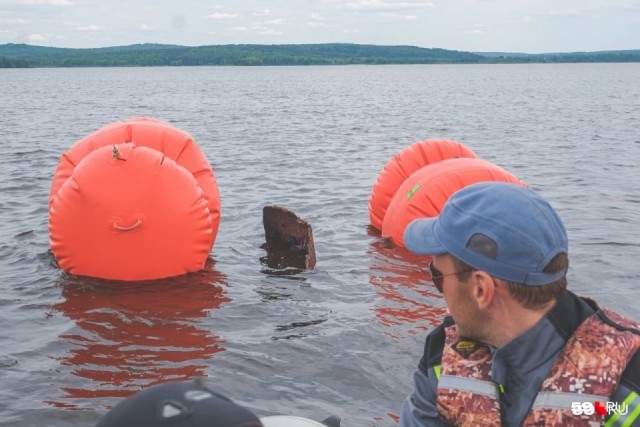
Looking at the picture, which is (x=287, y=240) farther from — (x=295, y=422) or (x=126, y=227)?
(x=295, y=422)

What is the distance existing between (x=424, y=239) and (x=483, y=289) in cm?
30

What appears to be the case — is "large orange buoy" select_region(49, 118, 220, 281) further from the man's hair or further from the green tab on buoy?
the man's hair

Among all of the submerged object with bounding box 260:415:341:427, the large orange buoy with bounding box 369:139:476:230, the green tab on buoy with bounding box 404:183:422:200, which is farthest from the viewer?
the large orange buoy with bounding box 369:139:476:230

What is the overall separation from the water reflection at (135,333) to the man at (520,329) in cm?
399

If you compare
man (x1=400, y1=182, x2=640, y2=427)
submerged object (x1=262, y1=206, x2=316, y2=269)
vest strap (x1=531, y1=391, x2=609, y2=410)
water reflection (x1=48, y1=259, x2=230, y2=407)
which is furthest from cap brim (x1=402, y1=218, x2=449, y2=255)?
submerged object (x1=262, y1=206, x2=316, y2=269)

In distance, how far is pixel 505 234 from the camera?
262 centimetres

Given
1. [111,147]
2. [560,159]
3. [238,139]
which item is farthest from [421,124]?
[111,147]

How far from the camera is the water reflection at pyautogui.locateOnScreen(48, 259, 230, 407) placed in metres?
6.40

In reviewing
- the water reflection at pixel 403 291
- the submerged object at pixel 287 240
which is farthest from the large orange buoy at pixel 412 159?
the submerged object at pixel 287 240

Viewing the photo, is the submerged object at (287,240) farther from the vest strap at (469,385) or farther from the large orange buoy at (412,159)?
the vest strap at (469,385)

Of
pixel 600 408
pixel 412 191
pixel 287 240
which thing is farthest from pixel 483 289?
pixel 287 240

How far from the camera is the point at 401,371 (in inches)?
Answer: 263

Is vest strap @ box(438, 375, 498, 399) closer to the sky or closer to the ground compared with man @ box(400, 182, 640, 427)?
closer to the ground

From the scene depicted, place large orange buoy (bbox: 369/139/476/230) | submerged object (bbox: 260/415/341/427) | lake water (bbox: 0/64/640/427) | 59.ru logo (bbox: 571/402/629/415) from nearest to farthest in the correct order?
1. 59.ru logo (bbox: 571/402/629/415)
2. submerged object (bbox: 260/415/341/427)
3. lake water (bbox: 0/64/640/427)
4. large orange buoy (bbox: 369/139/476/230)
